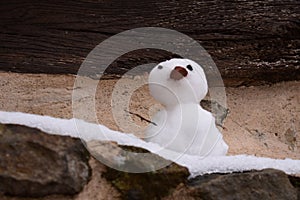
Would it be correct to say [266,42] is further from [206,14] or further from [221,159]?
[221,159]

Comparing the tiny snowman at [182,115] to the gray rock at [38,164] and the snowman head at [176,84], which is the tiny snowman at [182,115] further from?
the gray rock at [38,164]

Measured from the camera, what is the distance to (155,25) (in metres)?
1.32

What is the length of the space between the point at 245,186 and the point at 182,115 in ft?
0.57

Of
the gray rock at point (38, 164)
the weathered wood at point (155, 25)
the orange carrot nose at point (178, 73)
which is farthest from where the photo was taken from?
the weathered wood at point (155, 25)

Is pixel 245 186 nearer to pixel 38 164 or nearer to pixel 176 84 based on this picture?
pixel 176 84

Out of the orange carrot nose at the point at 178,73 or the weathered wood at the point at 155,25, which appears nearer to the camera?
the orange carrot nose at the point at 178,73

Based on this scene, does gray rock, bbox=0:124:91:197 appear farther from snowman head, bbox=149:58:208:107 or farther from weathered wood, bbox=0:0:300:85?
weathered wood, bbox=0:0:300:85

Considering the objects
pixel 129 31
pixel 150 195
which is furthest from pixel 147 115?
pixel 150 195

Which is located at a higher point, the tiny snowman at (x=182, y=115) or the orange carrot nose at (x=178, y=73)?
the orange carrot nose at (x=178, y=73)

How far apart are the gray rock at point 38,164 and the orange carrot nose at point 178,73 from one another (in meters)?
0.22

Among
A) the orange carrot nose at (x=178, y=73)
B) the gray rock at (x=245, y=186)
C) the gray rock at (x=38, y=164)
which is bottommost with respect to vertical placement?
the gray rock at (x=245, y=186)

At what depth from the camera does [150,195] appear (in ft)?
3.33

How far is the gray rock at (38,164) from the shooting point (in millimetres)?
960

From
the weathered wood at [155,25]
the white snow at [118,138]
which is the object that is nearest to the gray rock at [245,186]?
the white snow at [118,138]
